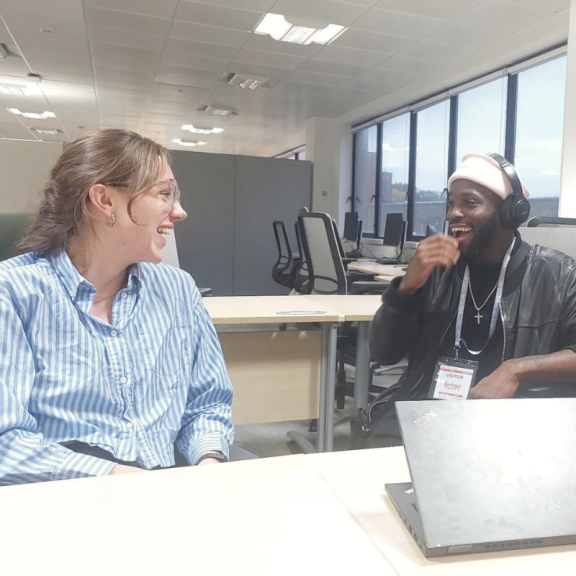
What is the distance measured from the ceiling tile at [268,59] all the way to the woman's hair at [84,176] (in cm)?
473

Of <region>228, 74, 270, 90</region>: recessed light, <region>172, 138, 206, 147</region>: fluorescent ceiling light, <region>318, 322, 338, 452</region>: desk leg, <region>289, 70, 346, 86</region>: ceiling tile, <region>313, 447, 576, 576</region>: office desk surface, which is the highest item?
<region>289, 70, 346, 86</region>: ceiling tile

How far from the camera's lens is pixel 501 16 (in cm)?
443

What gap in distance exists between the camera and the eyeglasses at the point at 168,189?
1.06m

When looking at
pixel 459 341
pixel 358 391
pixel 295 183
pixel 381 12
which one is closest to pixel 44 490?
pixel 459 341

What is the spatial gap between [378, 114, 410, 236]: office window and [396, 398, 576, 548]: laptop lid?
22.6ft

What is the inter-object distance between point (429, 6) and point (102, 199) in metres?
4.05

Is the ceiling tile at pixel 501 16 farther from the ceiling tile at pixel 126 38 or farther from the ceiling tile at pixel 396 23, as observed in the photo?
the ceiling tile at pixel 126 38

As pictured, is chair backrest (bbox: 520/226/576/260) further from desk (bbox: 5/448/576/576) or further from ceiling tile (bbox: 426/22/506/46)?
ceiling tile (bbox: 426/22/506/46)

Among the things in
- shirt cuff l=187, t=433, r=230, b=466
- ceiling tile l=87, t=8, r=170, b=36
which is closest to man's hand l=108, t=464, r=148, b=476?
shirt cuff l=187, t=433, r=230, b=466

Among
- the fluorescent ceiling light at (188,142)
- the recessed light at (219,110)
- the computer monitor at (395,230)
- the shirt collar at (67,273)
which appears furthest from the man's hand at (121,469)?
the fluorescent ceiling light at (188,142)

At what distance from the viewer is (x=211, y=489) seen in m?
0.72

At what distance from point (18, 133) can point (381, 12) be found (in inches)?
345

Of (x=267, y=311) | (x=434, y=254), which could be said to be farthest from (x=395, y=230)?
(x=434, y=254)

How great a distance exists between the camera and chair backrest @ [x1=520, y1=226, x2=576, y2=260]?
1562 mm
